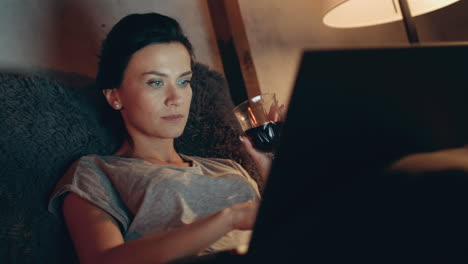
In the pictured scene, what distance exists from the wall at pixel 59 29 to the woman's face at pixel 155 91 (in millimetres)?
333

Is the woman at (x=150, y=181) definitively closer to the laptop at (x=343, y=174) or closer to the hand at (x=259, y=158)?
the hand at (x=259, y=158)

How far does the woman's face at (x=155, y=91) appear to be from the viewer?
97cm

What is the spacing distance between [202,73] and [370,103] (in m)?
0.95

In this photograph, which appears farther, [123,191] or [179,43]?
[179,43]

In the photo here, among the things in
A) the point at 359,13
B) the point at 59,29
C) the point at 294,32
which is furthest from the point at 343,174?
the point at 294,32

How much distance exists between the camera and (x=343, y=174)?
36cm

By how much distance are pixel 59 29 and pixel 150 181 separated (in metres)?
0.75

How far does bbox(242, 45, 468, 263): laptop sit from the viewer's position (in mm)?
331

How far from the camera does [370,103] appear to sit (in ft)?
1.23

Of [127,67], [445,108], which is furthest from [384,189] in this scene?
[127,67]

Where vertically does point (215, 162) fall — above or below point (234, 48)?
below

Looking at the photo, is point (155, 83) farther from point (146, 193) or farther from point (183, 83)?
point (146, 193)

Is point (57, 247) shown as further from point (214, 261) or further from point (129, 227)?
point (214, 261)

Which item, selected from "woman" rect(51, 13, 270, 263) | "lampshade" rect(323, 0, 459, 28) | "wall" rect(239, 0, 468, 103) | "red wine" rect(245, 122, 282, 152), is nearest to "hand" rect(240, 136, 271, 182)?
"woman" rect(51, 13, 270, 263)
